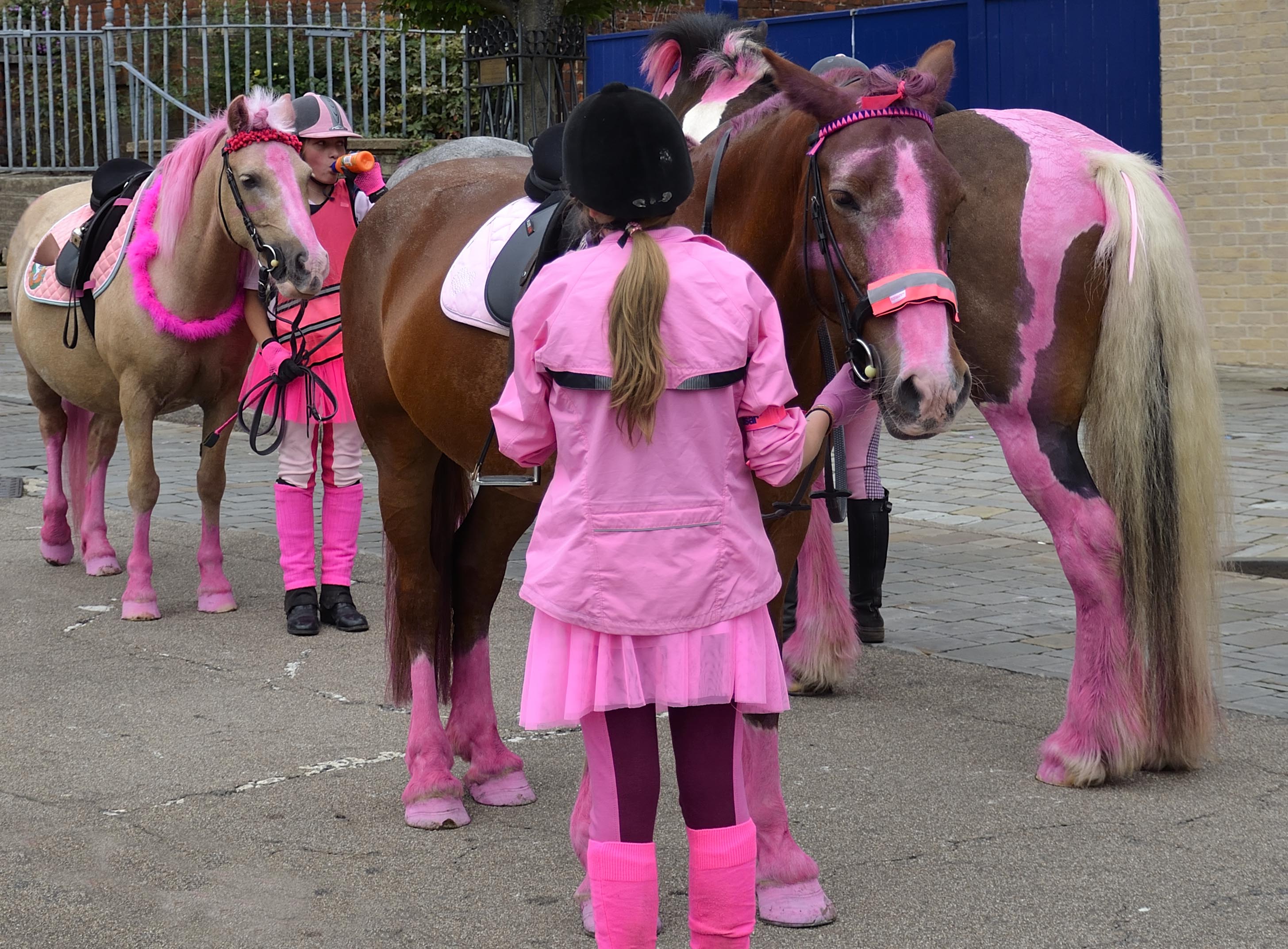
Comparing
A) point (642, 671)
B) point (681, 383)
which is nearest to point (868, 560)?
point (642, 671)

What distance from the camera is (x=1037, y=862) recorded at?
3.88 meters

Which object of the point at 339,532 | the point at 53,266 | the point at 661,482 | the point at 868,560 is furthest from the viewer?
the point at 53,266

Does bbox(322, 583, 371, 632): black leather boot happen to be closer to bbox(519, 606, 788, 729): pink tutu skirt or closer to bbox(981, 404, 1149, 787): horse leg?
bbox(981, 404, 1149, 787): horse leg

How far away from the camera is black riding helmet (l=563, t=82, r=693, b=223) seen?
9.23 feet

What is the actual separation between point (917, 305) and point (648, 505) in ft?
2.37

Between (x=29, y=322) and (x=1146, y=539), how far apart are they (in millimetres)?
5505

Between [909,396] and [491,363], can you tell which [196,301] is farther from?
[909,396]

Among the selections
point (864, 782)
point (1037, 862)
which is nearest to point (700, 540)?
point (1037, 862)

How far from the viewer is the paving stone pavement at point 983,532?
19.1 feet

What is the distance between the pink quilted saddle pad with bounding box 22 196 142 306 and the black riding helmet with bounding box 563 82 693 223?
4.61 metres

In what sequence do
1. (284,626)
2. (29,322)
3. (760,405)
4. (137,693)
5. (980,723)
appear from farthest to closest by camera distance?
(29,322) → (284,626) → (137,693) → (980,723) → (760,405)

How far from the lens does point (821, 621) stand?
5.44 m

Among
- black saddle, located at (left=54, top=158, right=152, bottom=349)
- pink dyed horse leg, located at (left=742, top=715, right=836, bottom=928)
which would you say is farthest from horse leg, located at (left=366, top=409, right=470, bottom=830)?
black saddle, located at (left=54, top=158, right=152, bottom=349)

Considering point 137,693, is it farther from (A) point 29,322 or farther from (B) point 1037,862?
(B) point 1037,862
